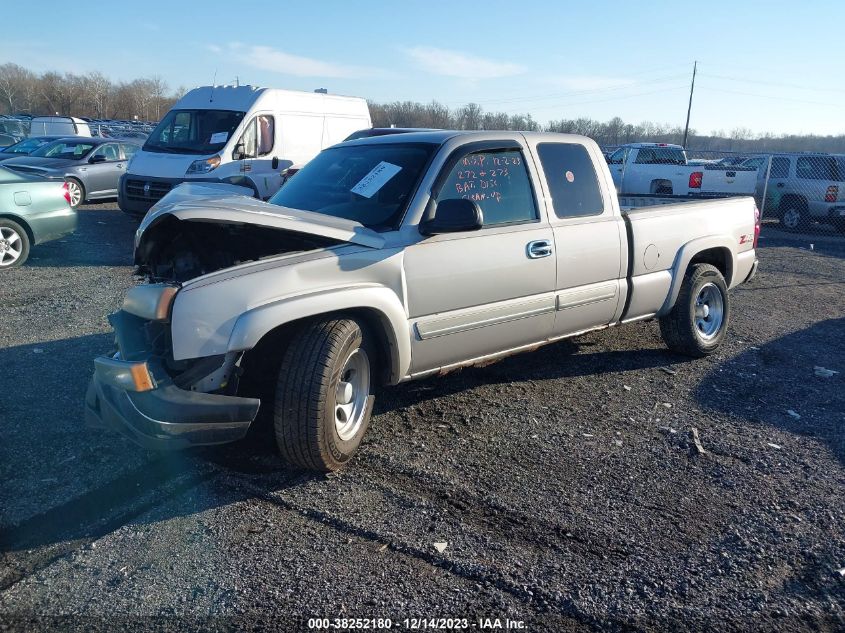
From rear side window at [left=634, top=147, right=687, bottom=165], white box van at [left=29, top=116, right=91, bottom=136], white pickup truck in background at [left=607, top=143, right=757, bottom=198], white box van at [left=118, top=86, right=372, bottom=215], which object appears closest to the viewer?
white box van at [left=118, top=86, right=372, bottom=215]

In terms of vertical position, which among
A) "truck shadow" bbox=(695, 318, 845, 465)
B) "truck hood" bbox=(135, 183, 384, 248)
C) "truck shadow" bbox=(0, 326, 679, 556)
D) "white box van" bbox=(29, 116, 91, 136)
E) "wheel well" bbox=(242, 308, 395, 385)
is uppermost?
"white box van" bbox=(29, 116, 91, 136)

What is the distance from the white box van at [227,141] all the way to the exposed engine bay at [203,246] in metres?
7.74

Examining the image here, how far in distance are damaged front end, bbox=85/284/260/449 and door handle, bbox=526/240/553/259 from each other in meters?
2.18

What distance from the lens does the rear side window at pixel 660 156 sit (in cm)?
1997

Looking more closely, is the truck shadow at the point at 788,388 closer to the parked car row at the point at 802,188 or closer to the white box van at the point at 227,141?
the white box van at the point at 227,141

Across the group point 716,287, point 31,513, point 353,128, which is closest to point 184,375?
point 31,513

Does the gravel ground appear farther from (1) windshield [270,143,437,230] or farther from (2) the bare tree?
(2) the bare tree

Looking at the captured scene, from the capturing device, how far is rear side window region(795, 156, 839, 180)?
17312 millimetres

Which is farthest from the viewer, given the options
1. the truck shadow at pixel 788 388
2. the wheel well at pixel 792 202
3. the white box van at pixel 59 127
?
the white box van at pixel 59 127

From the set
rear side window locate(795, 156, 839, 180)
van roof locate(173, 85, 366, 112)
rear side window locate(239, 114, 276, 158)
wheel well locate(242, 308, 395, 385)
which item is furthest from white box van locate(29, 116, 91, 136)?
wheel well locate(242, 308, 395, 385)

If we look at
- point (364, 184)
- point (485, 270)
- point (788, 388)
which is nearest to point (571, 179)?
point (485, 270)

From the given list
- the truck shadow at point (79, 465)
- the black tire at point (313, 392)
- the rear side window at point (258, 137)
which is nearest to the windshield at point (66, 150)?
the rear side window at point (258, 137)

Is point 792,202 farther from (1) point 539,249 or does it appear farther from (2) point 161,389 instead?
(2) point 161,389

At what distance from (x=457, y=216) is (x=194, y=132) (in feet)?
34.1
